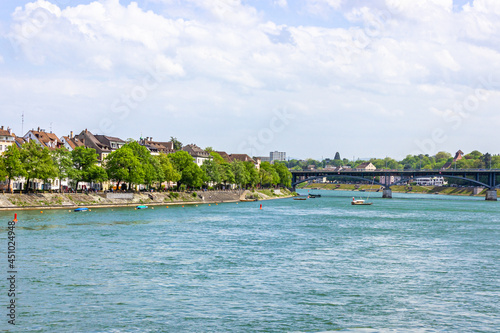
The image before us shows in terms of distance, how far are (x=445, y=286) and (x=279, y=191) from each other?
156904mm

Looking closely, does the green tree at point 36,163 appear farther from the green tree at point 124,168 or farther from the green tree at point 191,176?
the green tree at point 191,176

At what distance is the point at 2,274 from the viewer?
3956cm

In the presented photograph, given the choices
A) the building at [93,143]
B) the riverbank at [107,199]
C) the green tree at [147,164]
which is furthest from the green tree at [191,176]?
the building at [93,143]

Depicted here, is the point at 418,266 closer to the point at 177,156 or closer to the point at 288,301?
the point at 288,301

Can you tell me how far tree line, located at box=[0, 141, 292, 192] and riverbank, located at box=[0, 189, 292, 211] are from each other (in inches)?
114

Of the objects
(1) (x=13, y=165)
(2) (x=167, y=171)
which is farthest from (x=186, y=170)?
(1) (x=13, y=165)

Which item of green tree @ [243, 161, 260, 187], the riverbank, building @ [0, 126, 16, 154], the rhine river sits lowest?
the rhine river

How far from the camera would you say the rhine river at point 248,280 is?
30406 mm

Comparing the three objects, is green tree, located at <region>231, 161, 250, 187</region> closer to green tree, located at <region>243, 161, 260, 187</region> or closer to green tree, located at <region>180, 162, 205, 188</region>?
green tree, located at <region>243, 161, 260, 187</region>

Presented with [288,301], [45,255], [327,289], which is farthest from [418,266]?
[45,255]

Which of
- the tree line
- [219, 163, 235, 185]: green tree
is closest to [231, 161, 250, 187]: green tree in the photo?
[219, 163, 235, 185]: green tree

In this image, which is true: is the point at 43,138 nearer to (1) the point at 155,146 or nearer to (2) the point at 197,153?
(1) the point at 155,146

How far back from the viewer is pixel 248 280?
40.2 metres

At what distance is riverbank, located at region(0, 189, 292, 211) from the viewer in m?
92.2
